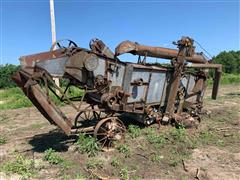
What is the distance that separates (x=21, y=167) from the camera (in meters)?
7.21

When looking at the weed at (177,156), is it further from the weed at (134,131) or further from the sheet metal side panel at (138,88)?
the sheet metal side panel at (138,88)

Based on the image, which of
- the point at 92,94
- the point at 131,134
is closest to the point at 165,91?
the point at 131,134

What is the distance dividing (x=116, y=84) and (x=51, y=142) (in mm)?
2332

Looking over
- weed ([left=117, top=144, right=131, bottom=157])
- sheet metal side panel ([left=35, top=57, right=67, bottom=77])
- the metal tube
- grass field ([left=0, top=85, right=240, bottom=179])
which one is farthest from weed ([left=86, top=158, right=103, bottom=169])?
the metal tube

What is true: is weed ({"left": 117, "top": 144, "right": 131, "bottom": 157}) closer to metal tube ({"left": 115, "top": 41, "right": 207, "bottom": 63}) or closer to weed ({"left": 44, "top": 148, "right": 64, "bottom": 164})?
weed ({"left": 44, "top": 148, "right": 64, "bottom": 164})

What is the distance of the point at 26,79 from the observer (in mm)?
7938

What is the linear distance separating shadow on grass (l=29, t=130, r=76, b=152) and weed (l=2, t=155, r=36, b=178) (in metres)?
1.11

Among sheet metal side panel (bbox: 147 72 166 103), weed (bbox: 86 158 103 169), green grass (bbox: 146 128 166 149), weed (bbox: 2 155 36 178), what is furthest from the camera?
sheet metal side panel (bbox: 147 72 166 103)

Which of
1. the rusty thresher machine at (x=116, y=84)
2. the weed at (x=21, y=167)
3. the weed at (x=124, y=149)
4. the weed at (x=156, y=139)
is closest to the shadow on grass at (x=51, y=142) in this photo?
the rusty thresher machine at (x=116, y=84)

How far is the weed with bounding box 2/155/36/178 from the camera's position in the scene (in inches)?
278

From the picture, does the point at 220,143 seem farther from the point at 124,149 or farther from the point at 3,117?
the point at 3,117

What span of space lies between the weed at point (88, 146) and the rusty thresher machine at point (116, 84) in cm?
22

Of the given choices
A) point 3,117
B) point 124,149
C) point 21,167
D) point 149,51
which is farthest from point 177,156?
point 3,117

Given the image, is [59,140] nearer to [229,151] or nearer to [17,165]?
[17,165]
